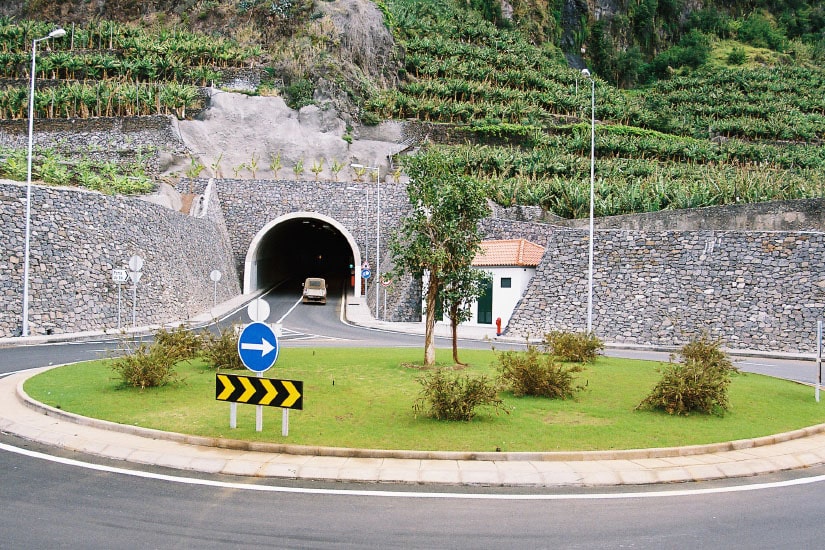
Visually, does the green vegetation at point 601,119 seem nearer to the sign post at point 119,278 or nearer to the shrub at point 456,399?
the sign post at point 119,278

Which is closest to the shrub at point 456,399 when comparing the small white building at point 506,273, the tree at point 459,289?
the tree at point 459,289

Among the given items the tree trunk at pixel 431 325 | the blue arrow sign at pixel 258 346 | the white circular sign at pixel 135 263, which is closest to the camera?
the blue arrow sign at pixel 258 346

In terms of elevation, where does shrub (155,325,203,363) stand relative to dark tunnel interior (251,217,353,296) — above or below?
below

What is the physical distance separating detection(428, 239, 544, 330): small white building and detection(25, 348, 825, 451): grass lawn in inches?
609

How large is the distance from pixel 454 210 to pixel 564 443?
8831 millimetres

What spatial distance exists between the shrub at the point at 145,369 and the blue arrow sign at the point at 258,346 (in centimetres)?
429

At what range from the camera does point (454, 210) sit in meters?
17.3

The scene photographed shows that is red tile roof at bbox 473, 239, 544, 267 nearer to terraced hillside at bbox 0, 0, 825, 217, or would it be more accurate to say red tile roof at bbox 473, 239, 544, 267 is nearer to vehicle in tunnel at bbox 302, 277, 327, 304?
terraced hillside at bbox 0, 0, 825, 217

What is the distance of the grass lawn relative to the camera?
966cm

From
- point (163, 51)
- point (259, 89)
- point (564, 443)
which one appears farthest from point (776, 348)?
point (163, 51)

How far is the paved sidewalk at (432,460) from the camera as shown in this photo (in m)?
8.22

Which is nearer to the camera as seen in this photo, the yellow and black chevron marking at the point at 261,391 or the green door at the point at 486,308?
the yellow and black chevron marking at the point at 261,391

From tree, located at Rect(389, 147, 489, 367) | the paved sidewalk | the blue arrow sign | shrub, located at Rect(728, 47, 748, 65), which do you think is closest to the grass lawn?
the paved sidewalk

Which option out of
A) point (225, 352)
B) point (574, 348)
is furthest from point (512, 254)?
point (225, 352)
